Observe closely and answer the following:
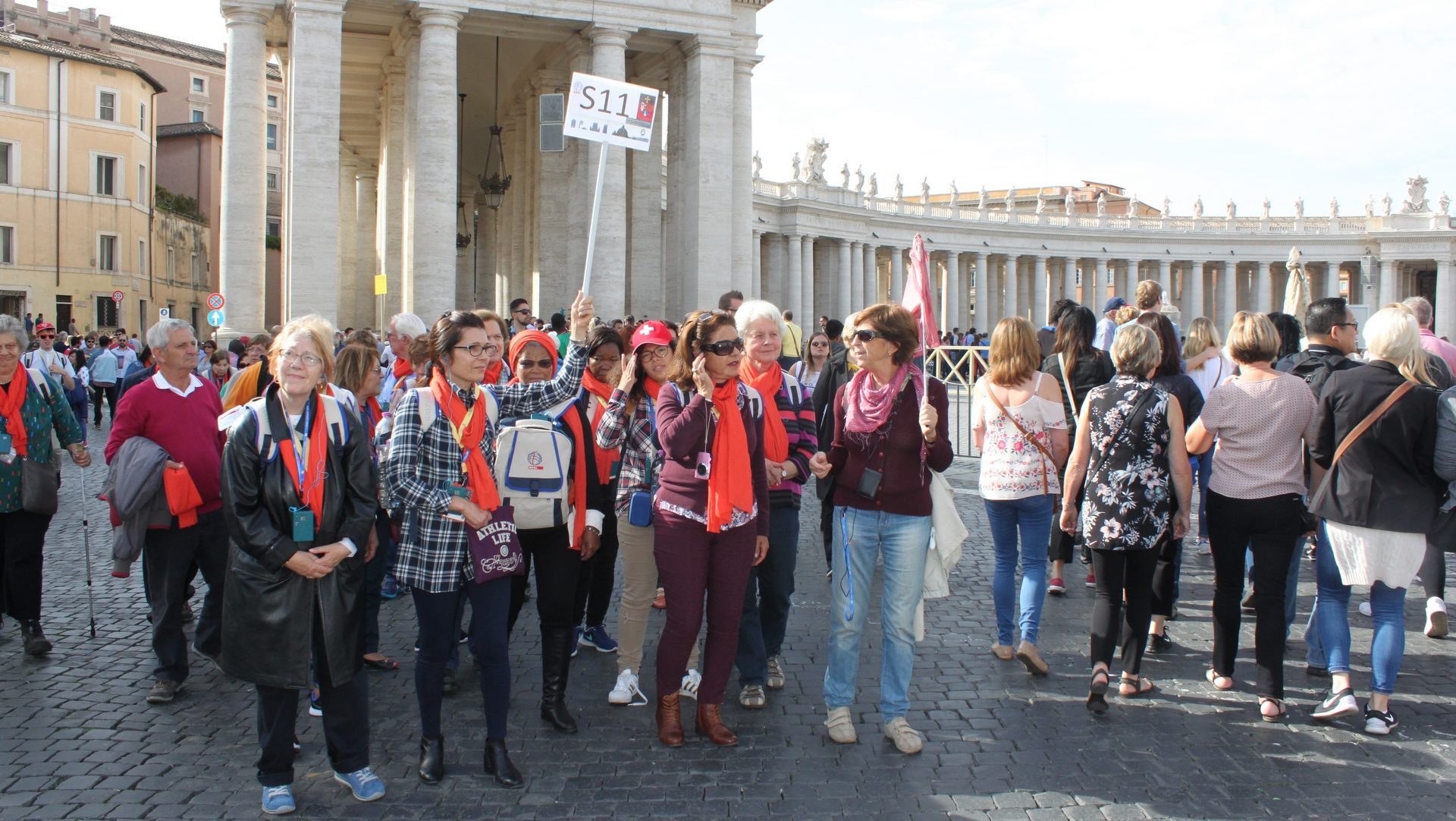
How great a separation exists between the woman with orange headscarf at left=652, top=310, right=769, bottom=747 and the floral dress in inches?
73.5

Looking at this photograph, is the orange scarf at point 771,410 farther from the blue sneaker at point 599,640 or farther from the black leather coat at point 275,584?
the black leather coat at point 275,584

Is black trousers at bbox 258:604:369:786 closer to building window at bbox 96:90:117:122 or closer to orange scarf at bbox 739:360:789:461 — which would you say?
orange scarf at bbox 739:360:789:461

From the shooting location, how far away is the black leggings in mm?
5648

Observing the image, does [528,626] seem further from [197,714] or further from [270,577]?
[270,577]

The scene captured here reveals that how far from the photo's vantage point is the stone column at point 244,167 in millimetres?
21625

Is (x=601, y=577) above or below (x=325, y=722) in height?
above

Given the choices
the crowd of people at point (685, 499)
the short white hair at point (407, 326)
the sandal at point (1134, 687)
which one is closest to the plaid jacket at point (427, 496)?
the crowd of people at point (685, 499)

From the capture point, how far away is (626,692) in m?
5.56

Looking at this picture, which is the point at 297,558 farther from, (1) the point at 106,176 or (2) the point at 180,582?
(1) the point at 106,176

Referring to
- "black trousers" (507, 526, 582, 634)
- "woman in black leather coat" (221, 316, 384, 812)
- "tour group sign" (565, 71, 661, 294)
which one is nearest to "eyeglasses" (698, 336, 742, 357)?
"black trousers" (507, 526, 582, 634)

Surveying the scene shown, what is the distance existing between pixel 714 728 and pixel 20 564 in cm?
463

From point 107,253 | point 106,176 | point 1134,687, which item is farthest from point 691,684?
point 106,176

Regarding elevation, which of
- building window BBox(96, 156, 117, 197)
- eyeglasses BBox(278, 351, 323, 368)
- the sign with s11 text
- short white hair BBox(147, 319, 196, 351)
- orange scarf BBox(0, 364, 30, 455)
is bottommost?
orange scarf BBox(0, 364, 30, 455)

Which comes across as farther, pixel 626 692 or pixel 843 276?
pixel 843 276
